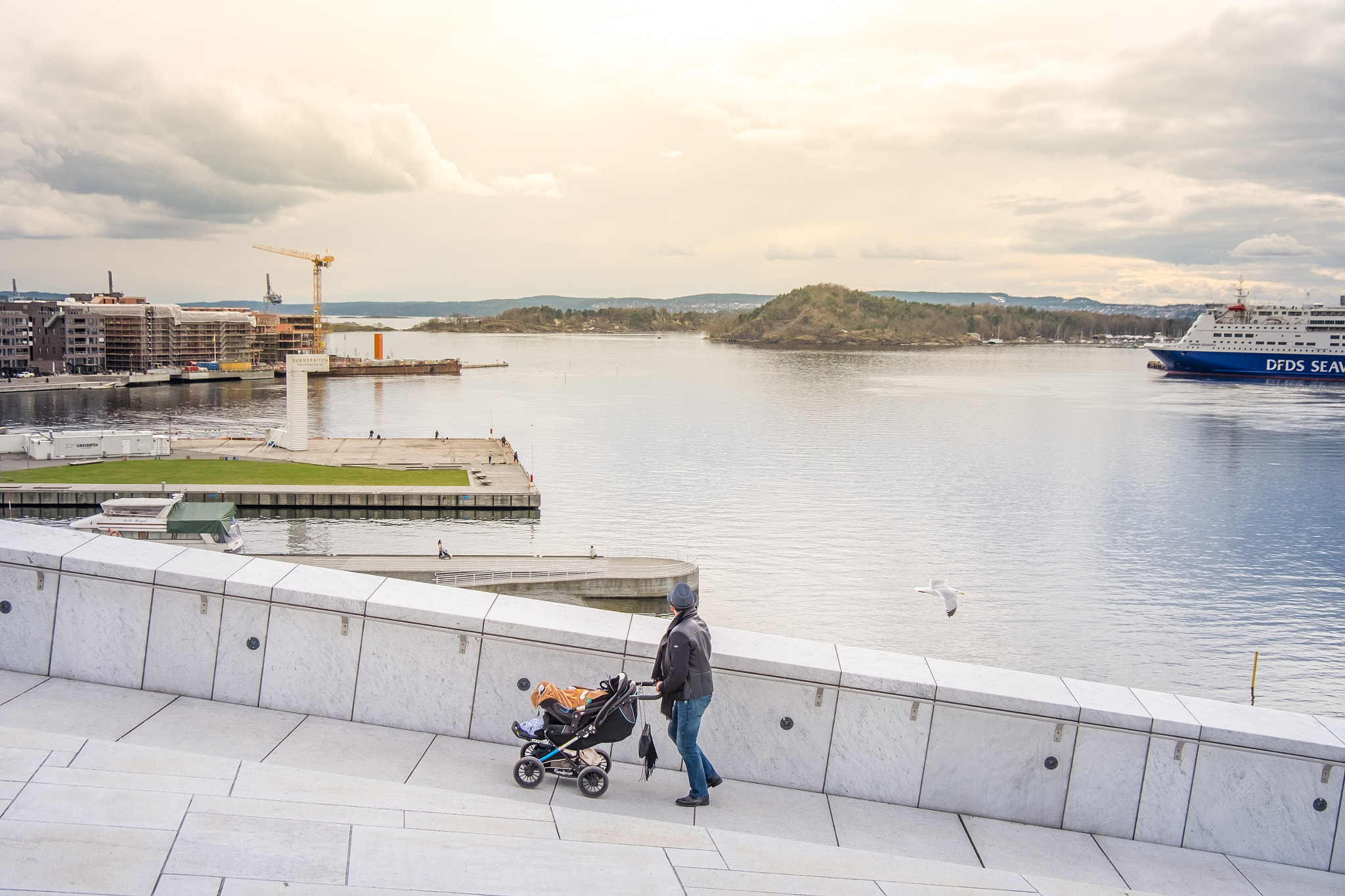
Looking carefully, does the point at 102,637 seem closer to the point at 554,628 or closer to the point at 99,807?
the point at 99,807

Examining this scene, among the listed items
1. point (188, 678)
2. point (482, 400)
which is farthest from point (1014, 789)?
point (482, 400)

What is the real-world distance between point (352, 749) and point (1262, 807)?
18.7 ft

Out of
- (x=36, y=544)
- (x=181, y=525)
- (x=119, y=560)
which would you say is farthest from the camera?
(x=181, y=525)

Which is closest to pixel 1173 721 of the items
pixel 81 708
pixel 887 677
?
pixel 887 677

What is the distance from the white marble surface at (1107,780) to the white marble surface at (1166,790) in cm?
4

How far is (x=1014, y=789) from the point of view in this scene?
6.06 m

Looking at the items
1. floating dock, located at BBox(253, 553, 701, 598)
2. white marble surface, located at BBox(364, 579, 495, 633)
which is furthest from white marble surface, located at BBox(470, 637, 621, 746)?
floating dock, located at BBox(253, 553, 701, 598)

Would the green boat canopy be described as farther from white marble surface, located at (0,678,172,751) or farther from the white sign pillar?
white marble surface, located at (0,678,172,751)

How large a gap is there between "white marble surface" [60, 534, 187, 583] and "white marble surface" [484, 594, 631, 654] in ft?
8.04

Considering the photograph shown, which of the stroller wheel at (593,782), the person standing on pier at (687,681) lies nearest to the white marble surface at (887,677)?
the person standing on pier at (687,681)

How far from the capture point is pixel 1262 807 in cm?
581

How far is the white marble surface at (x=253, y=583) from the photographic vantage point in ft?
21.3

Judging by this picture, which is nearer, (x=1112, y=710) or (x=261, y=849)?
(x=261, y=849)

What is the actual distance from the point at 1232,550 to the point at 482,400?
266ft
